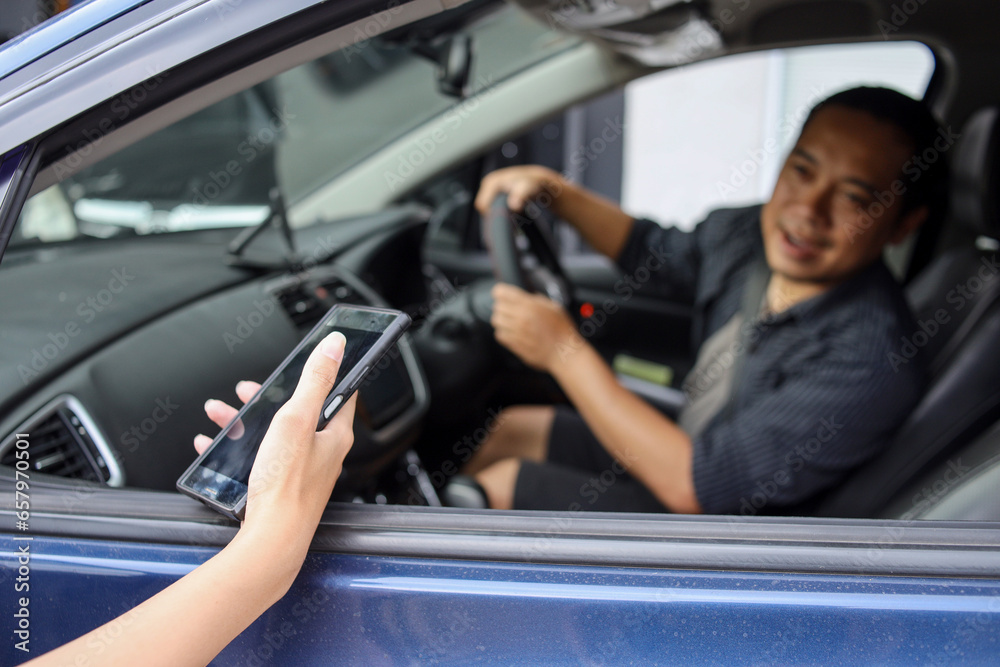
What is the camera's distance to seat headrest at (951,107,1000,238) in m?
1.42

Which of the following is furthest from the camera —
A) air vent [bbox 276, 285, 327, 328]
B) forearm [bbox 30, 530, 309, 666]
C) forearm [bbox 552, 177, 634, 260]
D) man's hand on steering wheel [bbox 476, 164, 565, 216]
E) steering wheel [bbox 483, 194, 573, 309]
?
forearm [bbox 552, 177, 634, 260]

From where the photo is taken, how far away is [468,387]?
184 cm

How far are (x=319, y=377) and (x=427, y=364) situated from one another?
1023mm

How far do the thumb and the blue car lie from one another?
15 cm

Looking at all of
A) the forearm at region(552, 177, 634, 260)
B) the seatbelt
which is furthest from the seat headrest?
the forearm at region(552, 177, 634, 260)

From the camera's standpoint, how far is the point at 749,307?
5.00 feet

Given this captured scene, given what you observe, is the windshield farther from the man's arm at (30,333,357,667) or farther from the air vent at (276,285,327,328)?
the man's arm at (30,333,357,667)

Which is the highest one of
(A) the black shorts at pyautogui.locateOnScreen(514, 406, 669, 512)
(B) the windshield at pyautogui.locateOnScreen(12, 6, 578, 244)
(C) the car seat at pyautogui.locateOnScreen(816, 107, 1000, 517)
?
Result: (B) the windshield at pyautogui.locateOnScreen(12, 6, 578, 244)

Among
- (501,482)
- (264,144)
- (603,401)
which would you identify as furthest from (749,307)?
(264,144)

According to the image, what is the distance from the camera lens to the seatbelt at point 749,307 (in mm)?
1456

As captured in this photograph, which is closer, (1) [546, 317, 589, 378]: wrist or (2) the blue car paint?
(2) the blue car paint

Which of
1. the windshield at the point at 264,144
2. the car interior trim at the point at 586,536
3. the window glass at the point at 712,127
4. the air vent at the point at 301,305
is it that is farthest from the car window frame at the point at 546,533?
the window glass at the point at 712,127

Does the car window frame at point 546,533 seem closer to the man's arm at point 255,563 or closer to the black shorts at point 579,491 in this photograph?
the man's arm at point 255,563

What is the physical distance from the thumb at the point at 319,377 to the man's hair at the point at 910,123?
3.73 ft
